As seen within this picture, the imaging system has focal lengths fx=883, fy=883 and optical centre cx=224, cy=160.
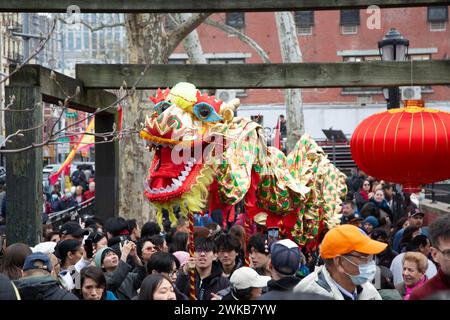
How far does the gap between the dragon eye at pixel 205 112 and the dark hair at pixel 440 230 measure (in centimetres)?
361

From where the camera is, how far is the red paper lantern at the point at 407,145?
335 inches

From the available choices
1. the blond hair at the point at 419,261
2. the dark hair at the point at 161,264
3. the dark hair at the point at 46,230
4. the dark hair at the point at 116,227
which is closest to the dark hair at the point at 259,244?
the dark hair at the point at 161,264

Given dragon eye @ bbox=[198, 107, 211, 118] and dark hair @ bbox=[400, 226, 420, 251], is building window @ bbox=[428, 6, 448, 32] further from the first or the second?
dragon eye @ bbox=[198, 107, 211, 118]

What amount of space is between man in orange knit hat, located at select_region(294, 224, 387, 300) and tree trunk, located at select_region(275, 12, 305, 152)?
19944 mm

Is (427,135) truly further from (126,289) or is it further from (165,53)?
(165,53)

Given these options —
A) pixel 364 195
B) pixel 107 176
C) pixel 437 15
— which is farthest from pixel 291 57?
pixel 437 15

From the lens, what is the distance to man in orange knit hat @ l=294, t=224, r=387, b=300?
525 cm

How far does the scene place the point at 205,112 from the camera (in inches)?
332

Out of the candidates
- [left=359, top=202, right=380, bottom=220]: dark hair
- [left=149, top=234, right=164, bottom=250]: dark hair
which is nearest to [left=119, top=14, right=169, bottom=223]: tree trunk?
[left=359, top=202, right=380, bottom=220]: dark hair

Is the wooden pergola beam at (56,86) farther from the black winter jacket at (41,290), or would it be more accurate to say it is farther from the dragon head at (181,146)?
the black winter jacket at (41,290)

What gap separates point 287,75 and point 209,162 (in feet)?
6.69
